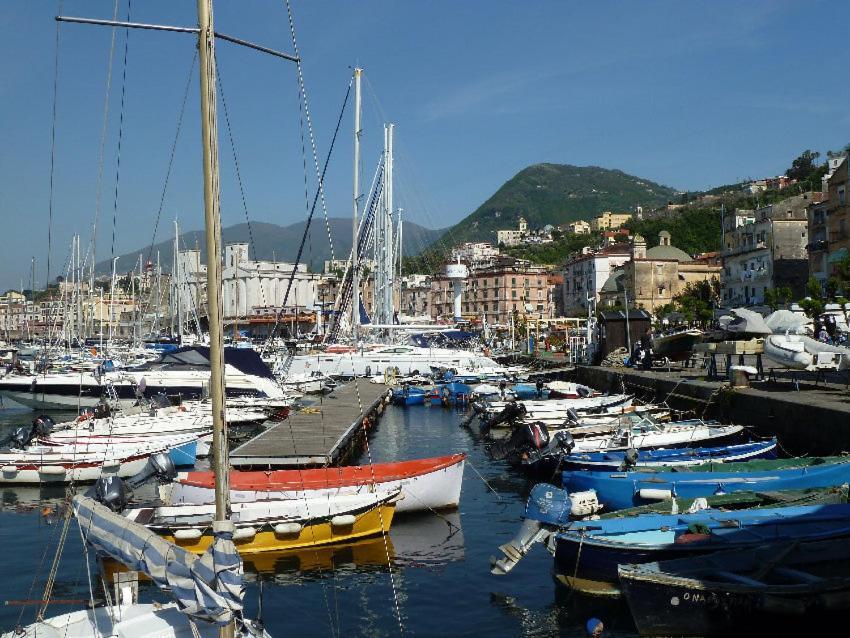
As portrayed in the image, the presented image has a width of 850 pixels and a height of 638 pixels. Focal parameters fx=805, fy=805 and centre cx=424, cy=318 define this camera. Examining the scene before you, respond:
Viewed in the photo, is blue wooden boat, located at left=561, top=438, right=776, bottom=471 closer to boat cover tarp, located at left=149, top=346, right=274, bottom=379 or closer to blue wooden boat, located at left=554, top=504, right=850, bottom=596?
blue wooden boat, located at left=554, top=504, right=850, bottom=596

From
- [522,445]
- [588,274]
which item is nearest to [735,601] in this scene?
[522,445]

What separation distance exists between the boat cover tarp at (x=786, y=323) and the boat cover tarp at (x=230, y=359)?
24437mm

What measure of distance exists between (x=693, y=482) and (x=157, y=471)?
11.9 m

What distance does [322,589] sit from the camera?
15.2 metres

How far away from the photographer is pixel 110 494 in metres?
15.8

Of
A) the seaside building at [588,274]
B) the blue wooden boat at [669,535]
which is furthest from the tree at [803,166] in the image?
the blue wooden boat at [669,535]

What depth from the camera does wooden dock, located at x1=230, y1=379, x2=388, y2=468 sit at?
21.9 m

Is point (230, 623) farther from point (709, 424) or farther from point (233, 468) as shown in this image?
point (709, 424)

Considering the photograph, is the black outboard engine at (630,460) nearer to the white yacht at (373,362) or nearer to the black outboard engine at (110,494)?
the black outboard engine at (110,494)

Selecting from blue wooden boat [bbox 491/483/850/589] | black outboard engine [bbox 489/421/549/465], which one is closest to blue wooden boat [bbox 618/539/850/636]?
blue wooden boat [bbox 491/483/850/589]

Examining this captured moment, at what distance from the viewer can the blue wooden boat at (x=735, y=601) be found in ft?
38.3

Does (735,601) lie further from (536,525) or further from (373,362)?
(373,362)

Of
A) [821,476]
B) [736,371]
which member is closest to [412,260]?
[736,371]

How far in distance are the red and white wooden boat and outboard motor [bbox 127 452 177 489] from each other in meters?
0.28
